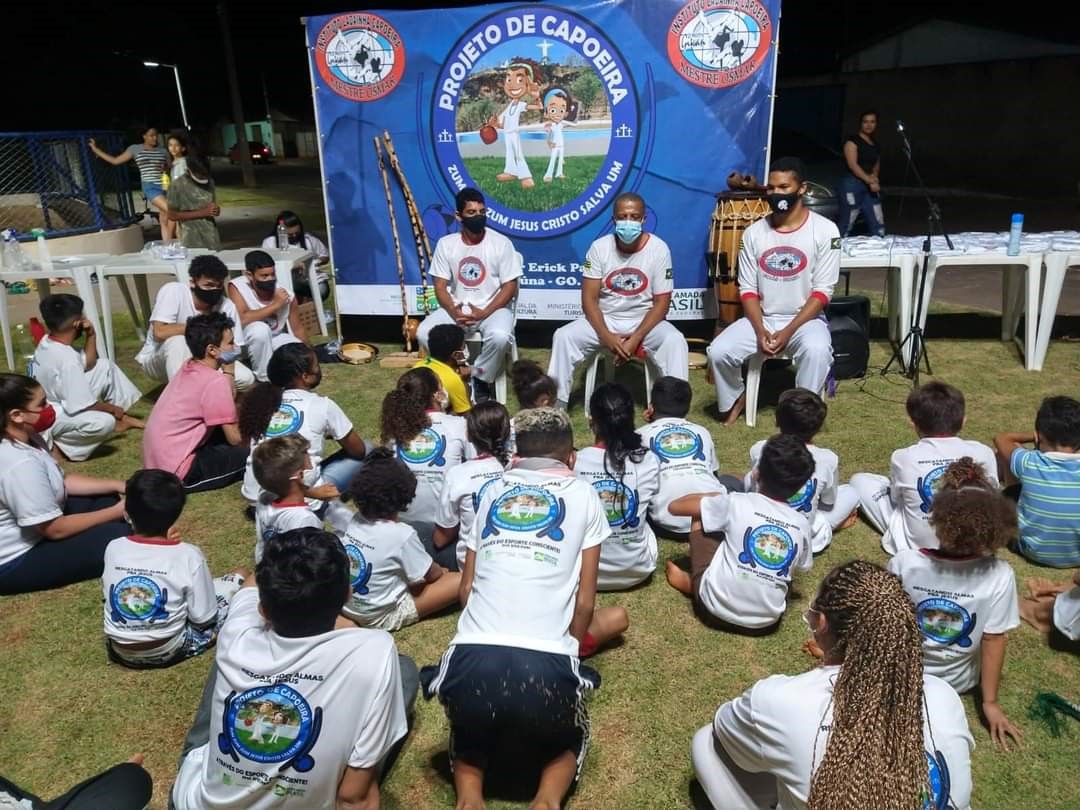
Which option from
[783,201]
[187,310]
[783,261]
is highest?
[783,201]

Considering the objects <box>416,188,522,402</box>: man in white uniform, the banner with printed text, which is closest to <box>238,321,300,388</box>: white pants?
<box>416,188,522,402</box>: man in white uniform

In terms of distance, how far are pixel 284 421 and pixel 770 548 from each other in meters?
2.30

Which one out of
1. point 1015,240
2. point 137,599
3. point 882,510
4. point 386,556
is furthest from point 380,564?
point 1015,240

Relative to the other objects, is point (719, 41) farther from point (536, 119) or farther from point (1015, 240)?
point (1015, 240)

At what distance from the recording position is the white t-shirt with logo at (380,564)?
303 centimetres

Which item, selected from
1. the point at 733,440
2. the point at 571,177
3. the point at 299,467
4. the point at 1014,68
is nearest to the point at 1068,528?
the point at 733,440

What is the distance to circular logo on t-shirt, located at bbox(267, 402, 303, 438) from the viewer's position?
3875 millimetres

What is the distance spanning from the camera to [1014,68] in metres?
16.1

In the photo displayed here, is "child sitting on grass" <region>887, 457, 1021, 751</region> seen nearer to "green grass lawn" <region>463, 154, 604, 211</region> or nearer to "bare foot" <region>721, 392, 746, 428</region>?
"bare foot" <region>721, 392, 746, 428</region>

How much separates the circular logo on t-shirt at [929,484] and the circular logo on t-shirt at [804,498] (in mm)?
428

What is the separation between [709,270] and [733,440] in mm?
1740

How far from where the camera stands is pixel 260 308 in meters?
5.85

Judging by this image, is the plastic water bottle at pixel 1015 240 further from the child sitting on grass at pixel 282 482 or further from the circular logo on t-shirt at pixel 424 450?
the child sitting on grass at pixel 282 482

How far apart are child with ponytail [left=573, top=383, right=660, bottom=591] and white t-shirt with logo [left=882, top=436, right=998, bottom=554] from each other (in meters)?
1.06
